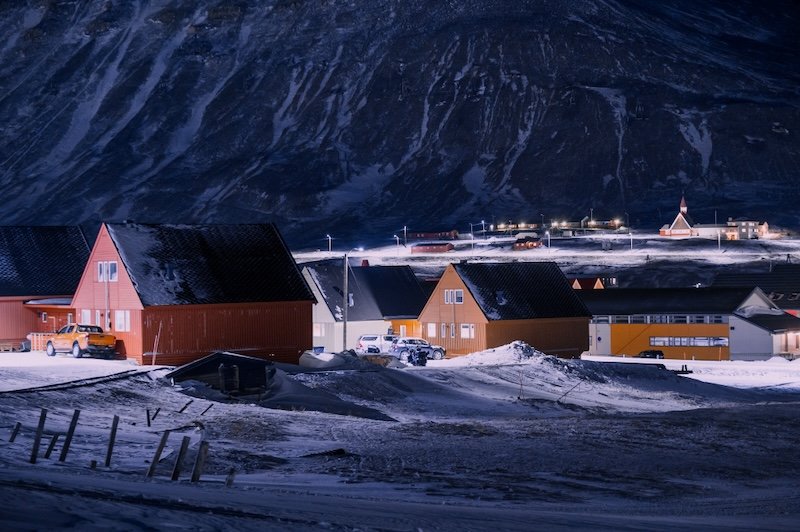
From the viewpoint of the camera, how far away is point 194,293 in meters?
66.2

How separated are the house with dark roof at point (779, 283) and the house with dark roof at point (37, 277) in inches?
2654

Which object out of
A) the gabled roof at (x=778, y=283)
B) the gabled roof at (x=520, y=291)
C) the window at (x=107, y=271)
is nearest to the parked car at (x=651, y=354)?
the gabled roof at (x=520, y=291)

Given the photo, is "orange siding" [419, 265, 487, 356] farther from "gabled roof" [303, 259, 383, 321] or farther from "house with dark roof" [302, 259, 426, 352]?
"gabled roof" [303, 259, 383, 321]

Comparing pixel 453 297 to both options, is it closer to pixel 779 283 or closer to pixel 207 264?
pixel 207 264

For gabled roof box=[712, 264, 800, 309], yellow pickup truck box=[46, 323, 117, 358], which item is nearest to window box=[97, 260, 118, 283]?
yellow pickup truck box=[46, 323, 117, 358]

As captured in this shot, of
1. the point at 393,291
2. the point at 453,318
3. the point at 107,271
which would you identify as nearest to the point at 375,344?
the point at 453,318

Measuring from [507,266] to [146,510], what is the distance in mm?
69079

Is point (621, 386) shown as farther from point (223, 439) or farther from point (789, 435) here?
point (223, 439)

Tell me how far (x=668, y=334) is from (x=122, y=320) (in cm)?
5058

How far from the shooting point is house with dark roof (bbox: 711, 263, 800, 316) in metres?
121

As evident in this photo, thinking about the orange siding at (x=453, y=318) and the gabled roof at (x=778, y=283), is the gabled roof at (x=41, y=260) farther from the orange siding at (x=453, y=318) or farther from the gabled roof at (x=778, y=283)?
the gabled roof at (x=778, y=283)

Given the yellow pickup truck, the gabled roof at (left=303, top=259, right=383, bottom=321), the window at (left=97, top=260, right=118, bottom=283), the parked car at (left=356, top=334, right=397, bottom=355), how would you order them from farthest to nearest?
the gabled roof at (left=303, top=259, right=383, bottom=321)
the parked car at (left=356, top=334, right=397, bottom=355)
the window at (left=97, top=260, right=118, bottom=283)
the yellow pickup truck

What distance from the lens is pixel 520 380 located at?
220 feet

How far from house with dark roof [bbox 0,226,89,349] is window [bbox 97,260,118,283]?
17.2ft
